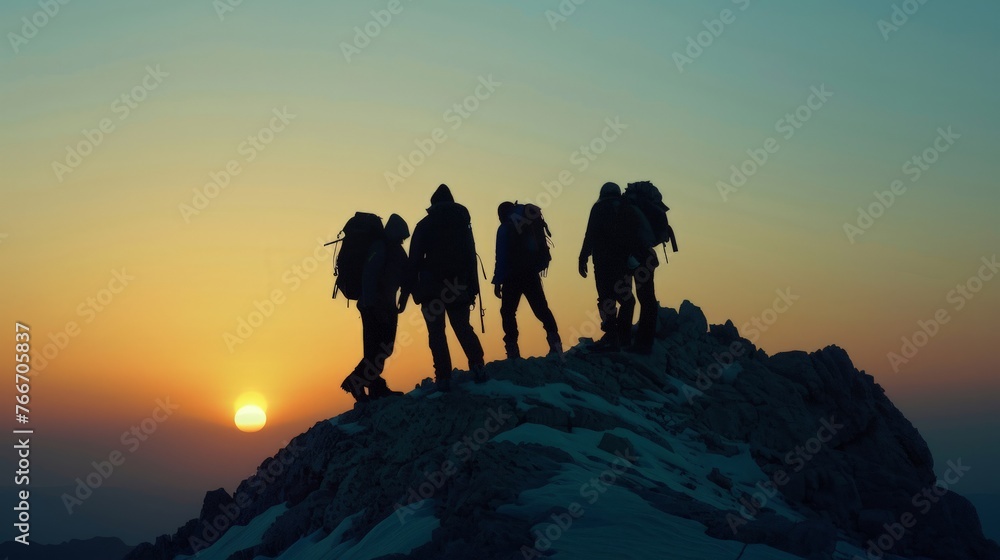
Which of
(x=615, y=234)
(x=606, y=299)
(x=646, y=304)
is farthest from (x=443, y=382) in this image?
(x=646, y=304)

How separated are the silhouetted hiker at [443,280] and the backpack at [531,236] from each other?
1.21 metres

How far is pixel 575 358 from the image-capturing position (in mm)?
14352

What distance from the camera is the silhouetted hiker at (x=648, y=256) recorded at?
1478 centimetres

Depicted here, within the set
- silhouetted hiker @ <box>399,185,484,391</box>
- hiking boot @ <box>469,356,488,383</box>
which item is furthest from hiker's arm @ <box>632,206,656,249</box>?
hiking boot @ <box>469,356,488,383</box>

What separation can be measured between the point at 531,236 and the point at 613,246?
170 centimetres

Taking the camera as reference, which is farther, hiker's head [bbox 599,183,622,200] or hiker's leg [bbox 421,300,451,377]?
hiker's head [bbox 599,183,622,200]

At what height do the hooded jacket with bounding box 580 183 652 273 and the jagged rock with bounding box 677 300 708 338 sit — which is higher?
the hooded jacket with bounding box 580 183 652 273

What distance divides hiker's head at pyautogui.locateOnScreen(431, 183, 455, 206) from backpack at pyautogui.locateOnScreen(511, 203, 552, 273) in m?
1.29

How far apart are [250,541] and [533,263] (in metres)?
5.03

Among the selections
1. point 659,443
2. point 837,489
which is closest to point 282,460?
point 659,443

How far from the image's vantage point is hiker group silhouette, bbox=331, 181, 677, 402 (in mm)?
12312

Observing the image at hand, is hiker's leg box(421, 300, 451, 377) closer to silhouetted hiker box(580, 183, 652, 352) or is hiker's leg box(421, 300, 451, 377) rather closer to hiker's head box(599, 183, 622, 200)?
silhouetted hiker box(580, 183, 652, 352)

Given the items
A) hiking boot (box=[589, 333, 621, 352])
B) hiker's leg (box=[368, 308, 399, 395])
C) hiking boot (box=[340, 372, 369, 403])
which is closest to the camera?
hiker's leg (box=[368, 308, 399, 395])

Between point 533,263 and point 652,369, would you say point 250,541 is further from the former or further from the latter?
point 652,369
